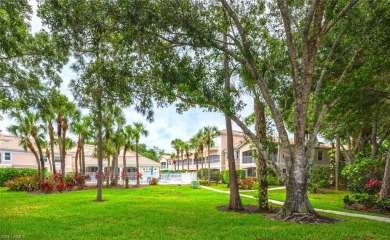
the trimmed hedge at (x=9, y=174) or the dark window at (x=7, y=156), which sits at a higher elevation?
the dark window at (x=7, y=156)

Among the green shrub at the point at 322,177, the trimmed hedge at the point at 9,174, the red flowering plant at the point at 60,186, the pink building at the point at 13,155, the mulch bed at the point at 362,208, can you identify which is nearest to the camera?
the mulch bed at the point at 362,208

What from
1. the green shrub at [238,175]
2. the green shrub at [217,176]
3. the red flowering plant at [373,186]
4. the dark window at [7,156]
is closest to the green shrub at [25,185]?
the dark window at [7,156]

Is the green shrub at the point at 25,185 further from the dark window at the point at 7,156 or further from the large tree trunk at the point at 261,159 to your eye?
the large tree trunk at the point at 261,159

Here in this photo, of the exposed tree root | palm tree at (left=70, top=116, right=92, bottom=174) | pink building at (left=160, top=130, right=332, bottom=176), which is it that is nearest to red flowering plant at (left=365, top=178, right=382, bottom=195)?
the exposed tree root

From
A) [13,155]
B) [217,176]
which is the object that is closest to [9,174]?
[13,155]

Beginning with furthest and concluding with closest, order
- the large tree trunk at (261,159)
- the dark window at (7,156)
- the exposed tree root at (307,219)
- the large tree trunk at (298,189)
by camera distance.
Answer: the dark window at (7,156) → the large tree trunk at (261,159) → the large tree trunk at (298,189) → the exposed tree root at (307,219)

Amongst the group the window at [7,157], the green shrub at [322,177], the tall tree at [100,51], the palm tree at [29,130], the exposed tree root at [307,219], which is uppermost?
the tall tree at [100,51]

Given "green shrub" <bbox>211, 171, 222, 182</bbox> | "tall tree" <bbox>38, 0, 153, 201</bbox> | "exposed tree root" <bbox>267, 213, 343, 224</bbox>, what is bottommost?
"green shrub" <bbox>211, 171, 222, 182</bbox>

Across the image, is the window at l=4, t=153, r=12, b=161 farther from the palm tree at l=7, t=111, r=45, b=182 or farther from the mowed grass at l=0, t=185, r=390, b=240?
the mowed grass at l=0, t=185, r=390, b=240

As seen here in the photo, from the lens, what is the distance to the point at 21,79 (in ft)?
53.1

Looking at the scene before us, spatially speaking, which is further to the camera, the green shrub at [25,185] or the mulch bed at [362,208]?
the green shrub at [25,185]

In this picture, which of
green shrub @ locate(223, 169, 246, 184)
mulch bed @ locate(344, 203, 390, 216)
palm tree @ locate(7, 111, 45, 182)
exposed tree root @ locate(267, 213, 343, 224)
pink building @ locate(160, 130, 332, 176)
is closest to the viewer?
exposed tree root @ locate(267, 213, 343, 224)

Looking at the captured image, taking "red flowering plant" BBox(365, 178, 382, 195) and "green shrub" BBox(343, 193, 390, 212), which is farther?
"red flowering plant" BBox(365, 178, 382, 195)

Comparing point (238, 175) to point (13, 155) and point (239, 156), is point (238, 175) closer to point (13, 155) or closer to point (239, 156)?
point (239, 156)
